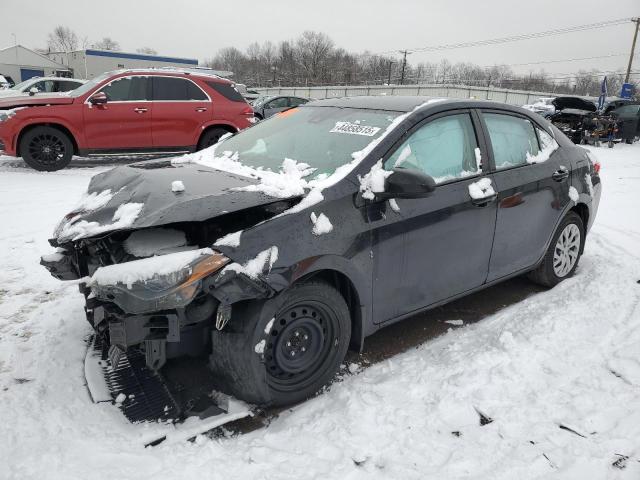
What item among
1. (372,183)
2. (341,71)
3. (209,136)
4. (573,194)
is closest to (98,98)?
(209,136)

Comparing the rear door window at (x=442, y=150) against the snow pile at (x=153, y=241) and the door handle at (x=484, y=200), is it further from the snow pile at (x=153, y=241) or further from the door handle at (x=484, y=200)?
the snow pile at (x=153, y=241)

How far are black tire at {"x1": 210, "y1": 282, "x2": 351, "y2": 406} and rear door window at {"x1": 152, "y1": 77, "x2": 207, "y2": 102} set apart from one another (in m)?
7.69

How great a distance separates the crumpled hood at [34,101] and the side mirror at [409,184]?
25.2 ft

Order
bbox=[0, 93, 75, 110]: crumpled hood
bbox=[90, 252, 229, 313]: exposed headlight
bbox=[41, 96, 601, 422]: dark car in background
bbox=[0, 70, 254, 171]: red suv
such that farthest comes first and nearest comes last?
bbox=[0, 70, 254, 171]: red suv
bbox=[0, 93, 75, 110]: crumpled hood
bbox=[41, 96, 601, 422]: dark car in background
bbox=[90, 252, 229, 313]: exposed headlight

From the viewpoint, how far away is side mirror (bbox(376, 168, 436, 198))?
2.68m

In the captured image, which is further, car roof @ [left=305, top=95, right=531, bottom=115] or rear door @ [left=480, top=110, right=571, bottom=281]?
rear door @ [left=480, top=110, right=571, bottom=281]

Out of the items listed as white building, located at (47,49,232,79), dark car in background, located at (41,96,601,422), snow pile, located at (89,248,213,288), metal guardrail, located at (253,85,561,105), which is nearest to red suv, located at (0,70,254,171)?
dark car in background, located at (41,96,601,422)

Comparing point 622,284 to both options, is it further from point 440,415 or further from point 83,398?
point 83,398

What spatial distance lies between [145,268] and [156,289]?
0.13 metres

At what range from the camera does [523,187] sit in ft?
12.2

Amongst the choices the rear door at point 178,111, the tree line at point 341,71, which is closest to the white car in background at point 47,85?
the rear door at point 178,111

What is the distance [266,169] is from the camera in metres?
3.12

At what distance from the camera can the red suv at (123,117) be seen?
27.1ft

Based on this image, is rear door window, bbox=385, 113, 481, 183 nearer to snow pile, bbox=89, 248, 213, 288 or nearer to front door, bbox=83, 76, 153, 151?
snow pile, bbox=89, 248, 213, 288
